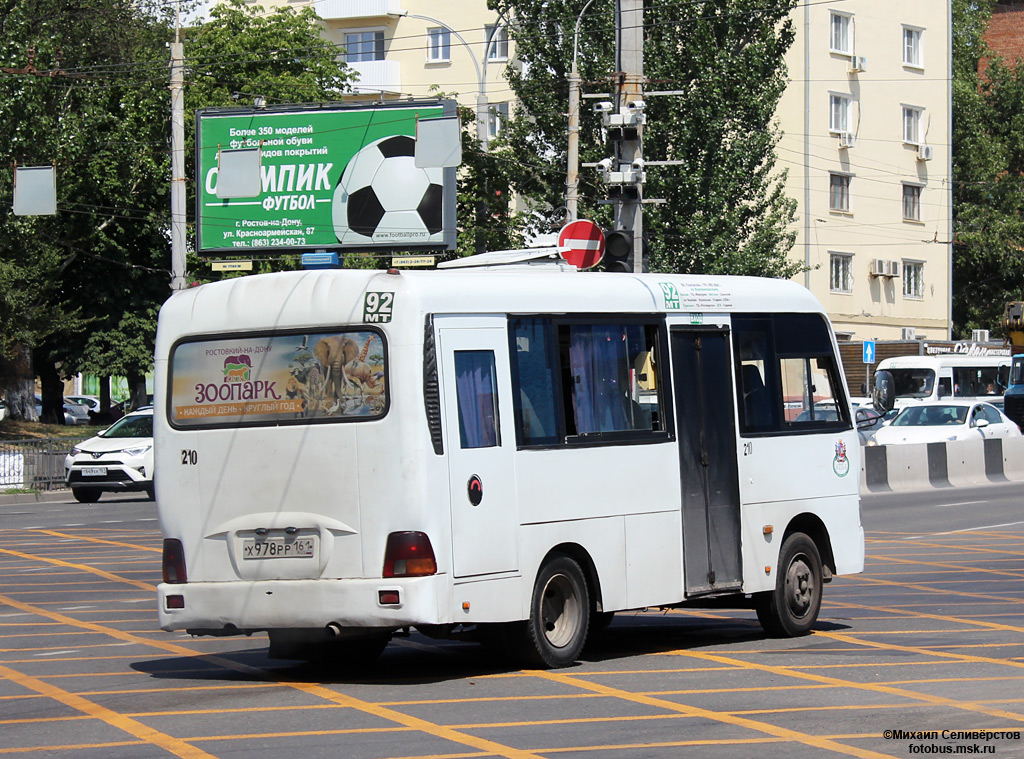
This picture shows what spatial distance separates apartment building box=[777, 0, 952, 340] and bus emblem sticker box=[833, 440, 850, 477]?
46455mm

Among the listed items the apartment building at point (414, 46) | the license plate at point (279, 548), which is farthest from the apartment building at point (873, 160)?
the license plate at point (279, 548)

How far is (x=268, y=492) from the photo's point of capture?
9859mm

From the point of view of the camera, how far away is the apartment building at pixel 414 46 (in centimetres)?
6538

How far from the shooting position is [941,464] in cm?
3241

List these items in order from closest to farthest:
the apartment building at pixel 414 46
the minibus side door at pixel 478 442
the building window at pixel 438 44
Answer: the minibus side door at pixel 478 442, the apartment building at pixel 414 46, the building window at pixel 438 44

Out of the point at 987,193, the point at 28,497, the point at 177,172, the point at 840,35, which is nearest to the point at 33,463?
the point at 28,497

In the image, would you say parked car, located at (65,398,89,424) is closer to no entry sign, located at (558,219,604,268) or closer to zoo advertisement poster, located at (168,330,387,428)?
no entry sign, located at (558,219,604,268)

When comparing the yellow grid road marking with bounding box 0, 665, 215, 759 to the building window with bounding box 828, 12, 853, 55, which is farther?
the building window with bounding box 828, 12, 853, 55

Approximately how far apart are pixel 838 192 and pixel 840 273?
10.1 ft

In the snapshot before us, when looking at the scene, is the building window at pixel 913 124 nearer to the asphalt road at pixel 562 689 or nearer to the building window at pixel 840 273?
the building window at pixel 840 273

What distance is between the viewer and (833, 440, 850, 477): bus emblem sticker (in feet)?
41.0

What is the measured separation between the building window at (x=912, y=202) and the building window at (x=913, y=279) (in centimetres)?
184

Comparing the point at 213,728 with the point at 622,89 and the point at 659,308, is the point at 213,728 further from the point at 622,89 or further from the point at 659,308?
the point at 622,89

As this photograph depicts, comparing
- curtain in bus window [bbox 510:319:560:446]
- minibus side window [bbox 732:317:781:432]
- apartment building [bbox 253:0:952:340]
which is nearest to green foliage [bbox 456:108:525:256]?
apartment building [bbox 253:0:952:340]
